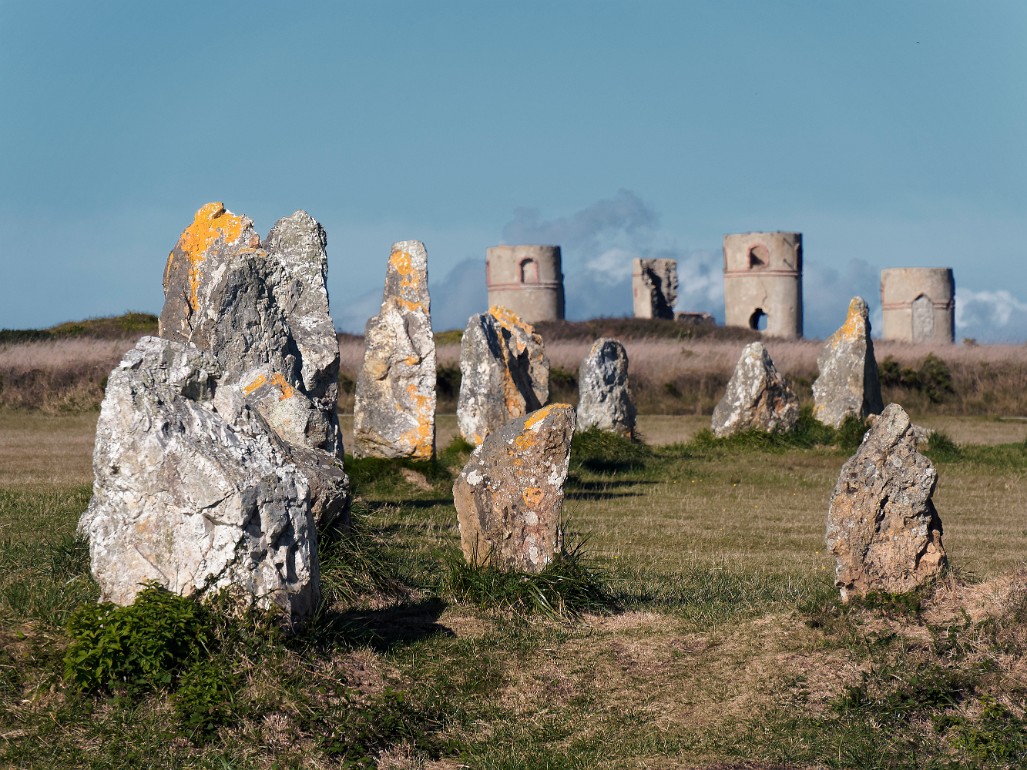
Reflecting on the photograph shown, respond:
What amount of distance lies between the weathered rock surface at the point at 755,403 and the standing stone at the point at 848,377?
0.79 m

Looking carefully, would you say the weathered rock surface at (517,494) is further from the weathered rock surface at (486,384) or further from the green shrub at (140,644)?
the weathered rock surface at (486,384)

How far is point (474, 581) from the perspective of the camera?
9.43 metres

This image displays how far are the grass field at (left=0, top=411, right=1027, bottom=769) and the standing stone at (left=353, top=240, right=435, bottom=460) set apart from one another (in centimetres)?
565

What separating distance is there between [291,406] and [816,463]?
33.3 ft

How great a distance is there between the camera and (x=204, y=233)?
1385 centimetres

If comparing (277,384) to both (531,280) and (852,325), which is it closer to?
(852,325)

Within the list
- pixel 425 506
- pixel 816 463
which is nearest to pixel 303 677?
pixel 425 506

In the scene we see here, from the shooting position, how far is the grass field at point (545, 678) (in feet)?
22.5

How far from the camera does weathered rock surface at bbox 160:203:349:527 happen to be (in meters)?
12.4

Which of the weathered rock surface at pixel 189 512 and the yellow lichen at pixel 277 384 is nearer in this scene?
the weathered rock surface at pixel 189 512

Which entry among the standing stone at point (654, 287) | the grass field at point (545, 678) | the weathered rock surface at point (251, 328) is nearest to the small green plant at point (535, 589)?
the grass field at point (545, 678)

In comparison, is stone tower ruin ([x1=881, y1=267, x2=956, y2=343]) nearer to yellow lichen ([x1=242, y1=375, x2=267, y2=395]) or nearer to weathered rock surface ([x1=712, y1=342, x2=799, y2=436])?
weathered rock surface ([x1=712, y1=342, x2=799, y2=436])

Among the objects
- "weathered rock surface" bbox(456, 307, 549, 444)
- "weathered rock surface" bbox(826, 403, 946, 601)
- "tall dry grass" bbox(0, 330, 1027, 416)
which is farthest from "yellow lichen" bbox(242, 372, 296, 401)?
"tall dry grass" bbox(0, 330, 1027, 416)

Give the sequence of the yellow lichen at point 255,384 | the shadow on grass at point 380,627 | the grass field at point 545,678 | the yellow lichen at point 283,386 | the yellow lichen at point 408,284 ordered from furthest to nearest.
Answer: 1. the yellow lichen at point 408,284
2. the yellow lichen at point 283,386
3. the yellow lichen at point 255,384
4. the shadow on grass at point 380,627
5. the grass field at point 545,678
